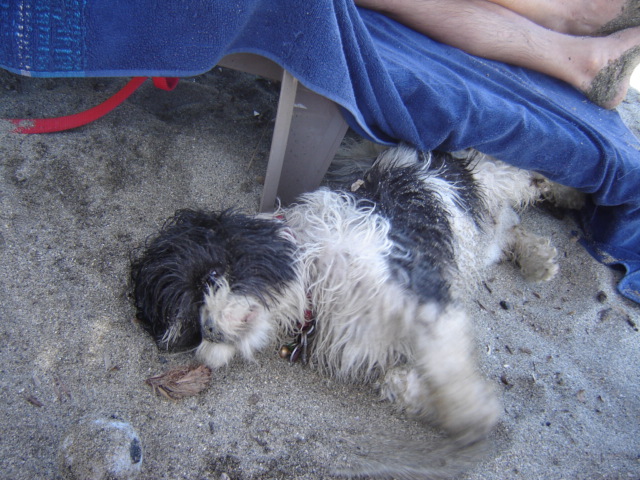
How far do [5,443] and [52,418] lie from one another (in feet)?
0.46

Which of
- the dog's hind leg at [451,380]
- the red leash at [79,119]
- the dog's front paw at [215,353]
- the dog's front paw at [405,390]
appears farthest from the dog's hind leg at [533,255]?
the red leash at [79,119]

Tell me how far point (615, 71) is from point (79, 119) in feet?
10.2

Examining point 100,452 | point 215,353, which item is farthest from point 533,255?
point 100,452

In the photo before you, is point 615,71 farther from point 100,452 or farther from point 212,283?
point 100,452

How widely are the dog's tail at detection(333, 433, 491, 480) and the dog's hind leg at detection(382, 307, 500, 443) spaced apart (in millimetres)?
71

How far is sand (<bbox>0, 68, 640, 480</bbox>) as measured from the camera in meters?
1.56

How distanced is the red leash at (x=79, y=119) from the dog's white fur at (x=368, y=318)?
37.8 inches

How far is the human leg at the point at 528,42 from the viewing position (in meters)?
2.53

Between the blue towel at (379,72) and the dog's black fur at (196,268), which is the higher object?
the blue towel at (379,72)

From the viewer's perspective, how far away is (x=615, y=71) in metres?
2.61

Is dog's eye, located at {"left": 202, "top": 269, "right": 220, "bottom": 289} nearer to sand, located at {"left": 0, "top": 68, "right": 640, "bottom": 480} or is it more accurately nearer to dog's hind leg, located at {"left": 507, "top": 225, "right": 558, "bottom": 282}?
sand, located at {"left": 0, "top": 68, "right": 640, "bottom": 480}

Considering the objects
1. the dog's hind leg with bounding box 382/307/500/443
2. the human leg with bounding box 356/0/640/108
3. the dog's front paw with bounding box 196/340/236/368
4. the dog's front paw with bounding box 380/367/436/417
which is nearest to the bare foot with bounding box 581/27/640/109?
the human leg with bounding box 356/0/640/108

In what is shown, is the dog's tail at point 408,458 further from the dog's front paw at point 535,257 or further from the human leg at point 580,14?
the human leg at point 580,14

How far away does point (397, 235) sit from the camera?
5.96 feet
